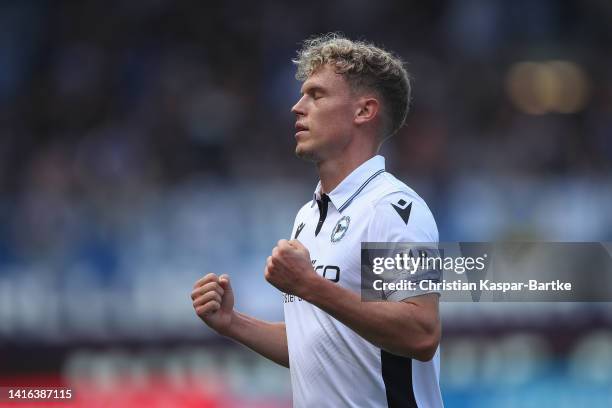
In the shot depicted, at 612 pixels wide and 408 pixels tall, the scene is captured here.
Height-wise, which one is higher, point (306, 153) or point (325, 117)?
point (325, 117)

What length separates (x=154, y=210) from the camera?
817 cm

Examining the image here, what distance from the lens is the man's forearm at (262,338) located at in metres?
4.00

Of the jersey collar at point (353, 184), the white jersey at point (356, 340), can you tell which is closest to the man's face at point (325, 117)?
the jersey collar at point (353, 184)

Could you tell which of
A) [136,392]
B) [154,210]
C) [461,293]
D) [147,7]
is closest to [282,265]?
[461,293]

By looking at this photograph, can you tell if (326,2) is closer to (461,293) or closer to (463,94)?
(463,94)

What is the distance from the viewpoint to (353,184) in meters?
3.78

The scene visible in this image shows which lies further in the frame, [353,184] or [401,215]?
[353,184]

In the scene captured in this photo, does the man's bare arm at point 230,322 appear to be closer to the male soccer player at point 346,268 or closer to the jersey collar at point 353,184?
the male soccer player at point 346,268

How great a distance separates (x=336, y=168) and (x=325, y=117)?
204mm

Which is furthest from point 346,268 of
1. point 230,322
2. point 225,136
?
point 225,136

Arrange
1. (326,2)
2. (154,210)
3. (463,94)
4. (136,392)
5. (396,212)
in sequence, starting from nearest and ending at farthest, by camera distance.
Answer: (396,212)
(136,392)
(154,210)
(463,94)
(326,2)

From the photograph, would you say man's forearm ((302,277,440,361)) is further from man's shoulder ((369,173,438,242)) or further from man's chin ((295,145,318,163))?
man's chin ((295,145,318,163))

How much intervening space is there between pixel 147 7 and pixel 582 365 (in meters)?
6.63

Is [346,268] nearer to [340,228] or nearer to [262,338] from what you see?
[340,228]
